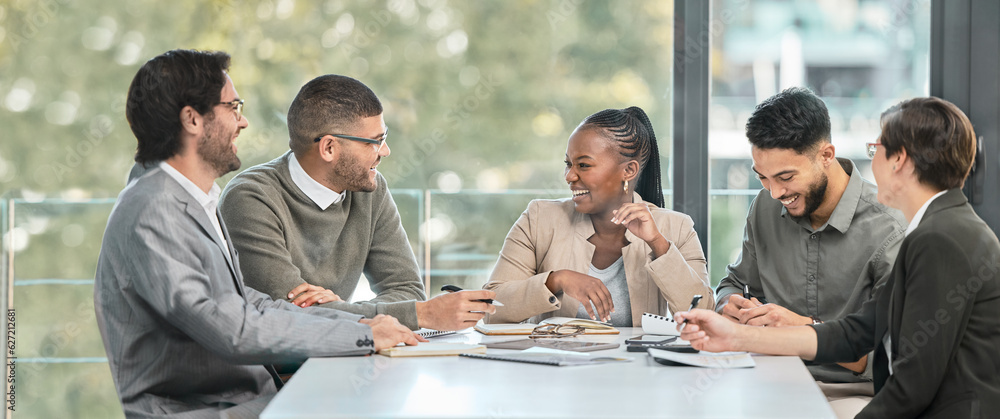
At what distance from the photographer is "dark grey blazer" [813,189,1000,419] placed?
1.50 m

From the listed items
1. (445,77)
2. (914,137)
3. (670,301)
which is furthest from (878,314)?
(445,77)

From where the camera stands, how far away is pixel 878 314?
176cm

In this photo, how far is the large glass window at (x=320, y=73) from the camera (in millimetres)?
3541

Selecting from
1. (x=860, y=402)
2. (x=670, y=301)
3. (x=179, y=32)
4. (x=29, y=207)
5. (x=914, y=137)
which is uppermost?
(x=179, y=32)

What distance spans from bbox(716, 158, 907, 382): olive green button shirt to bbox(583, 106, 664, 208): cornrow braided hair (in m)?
0.42

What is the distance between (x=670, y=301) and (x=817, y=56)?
1422 millimetres

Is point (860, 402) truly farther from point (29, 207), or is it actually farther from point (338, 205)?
point (29, 207)

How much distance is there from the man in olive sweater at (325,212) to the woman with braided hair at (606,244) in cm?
35

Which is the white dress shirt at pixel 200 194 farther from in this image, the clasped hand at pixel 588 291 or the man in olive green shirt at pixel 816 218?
the man in olive green shirt at pixel 816 218

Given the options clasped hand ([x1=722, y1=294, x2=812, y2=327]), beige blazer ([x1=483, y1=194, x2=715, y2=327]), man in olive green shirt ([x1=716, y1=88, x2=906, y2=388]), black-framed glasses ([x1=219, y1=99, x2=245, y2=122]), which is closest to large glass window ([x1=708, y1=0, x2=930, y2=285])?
beige blazer ([x1=483, y1=194, x2=715, y2=327])

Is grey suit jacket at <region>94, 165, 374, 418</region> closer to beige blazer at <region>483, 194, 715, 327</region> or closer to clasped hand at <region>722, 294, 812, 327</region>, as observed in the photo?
beige blazer at <region>483, 194, 715, 327</region>

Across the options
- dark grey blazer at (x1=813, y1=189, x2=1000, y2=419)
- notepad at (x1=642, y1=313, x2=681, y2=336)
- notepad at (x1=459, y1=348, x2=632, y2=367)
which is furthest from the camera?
notepad at (x1=642, y1=313, x2=681, y2=336)

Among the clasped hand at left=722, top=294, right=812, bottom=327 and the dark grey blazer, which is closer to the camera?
the dark grey blazer

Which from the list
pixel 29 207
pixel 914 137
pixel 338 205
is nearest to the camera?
pixel 914 137
